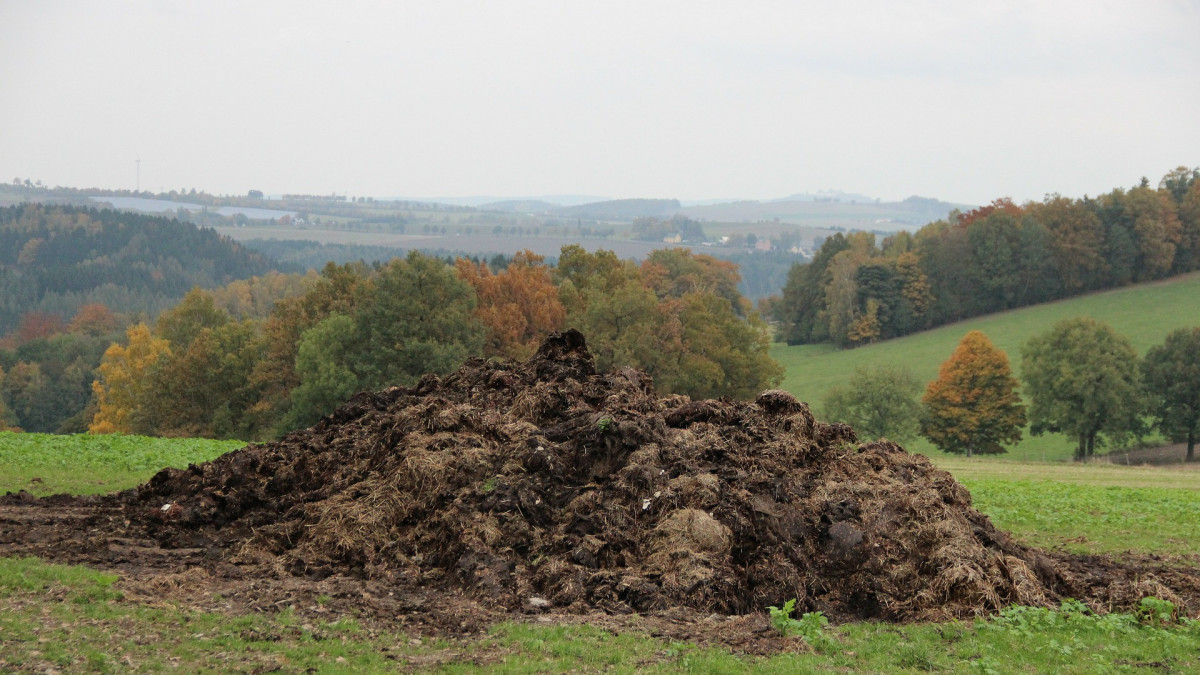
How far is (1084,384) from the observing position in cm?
5769

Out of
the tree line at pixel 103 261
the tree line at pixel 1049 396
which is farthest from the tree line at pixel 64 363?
the tree line at pixel 1049 396

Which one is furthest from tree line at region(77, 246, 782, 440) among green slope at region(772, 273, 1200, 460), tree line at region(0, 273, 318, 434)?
tree line at region(0, 273, 318, 434)

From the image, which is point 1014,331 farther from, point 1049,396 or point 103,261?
point 103,261

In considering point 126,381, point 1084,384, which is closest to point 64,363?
point 126,381

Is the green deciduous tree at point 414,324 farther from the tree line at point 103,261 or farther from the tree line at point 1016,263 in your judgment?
the tree line at point 103,261

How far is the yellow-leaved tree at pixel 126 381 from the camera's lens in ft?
189

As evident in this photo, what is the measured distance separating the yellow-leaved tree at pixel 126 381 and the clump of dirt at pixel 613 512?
46.0 metres

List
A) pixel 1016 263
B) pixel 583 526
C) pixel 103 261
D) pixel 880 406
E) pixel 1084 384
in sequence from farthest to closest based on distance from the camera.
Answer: pixel 103 261 → pixel 1016 263 → pixel 880 406 → pixel 1084 384 → pixel 583 526

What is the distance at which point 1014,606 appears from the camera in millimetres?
10648

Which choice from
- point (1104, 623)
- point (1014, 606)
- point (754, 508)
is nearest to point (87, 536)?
point (754, 508)

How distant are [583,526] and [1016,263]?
311 feet

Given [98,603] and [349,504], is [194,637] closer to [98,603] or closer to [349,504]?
[98,603]

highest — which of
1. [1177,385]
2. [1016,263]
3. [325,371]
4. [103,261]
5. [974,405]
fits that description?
[1016,263]

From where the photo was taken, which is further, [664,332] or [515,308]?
[664,332]
